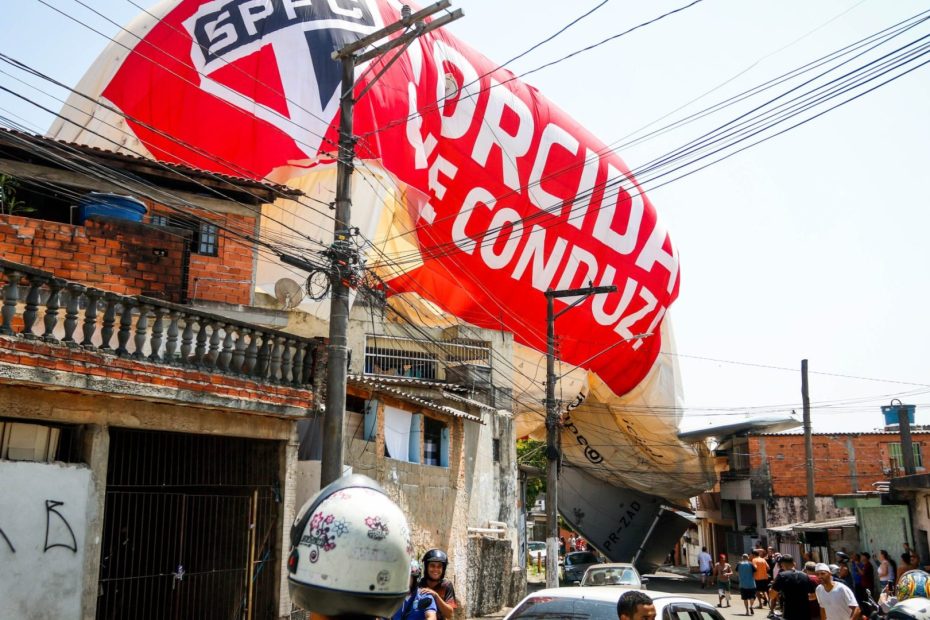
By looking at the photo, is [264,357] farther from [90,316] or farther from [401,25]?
[401,25]

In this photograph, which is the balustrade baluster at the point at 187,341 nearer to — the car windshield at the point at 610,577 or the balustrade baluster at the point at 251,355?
the balustrade baluster at the point at 251,355

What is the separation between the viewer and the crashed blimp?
63.1 feet

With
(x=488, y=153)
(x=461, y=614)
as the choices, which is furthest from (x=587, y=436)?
(x=461, y=614)

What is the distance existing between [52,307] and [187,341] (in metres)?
1.85

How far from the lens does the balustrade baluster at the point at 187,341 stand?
1079cm

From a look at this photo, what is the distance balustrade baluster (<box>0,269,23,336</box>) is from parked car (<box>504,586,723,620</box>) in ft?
19.5

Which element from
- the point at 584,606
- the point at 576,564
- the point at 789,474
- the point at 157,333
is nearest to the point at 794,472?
the point at 789,474

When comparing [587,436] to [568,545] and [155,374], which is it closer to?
[155,374]

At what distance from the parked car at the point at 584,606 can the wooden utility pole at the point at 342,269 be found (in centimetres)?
385

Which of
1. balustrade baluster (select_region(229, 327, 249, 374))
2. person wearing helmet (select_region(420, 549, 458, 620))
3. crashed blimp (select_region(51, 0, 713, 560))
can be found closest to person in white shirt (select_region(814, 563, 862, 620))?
person wearing helmet (select_region(420, 549, 458, 620))

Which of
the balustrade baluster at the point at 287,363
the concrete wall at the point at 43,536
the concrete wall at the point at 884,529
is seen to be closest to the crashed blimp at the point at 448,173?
the balustrade baluster at the point at 287,363

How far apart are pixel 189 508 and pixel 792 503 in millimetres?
31307

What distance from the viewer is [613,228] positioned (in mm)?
27594

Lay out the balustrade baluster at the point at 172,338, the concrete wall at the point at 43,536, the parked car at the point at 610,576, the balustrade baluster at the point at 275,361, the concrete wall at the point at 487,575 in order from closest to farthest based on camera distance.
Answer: the concrete wall at the point at 43,536 < the balustrade baluster at the point at 172,338 < the balustrade baluster at the point at 275,361 < the concrete wall at the point at 487,575 < the parked car at the point at 610,576
